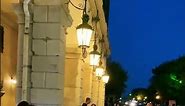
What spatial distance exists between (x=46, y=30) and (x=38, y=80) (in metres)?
0.99

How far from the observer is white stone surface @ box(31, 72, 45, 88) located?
422 inches

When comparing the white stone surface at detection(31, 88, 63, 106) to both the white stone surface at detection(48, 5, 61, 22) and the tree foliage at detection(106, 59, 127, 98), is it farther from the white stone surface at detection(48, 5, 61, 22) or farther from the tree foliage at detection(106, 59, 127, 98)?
the tree foliage at detection(106, 59, 127, 98)

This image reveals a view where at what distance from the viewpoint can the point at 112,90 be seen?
81.2m

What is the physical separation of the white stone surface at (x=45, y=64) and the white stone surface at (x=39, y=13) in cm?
75

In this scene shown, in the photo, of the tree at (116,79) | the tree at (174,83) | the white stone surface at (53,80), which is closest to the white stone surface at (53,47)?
the white stone surface at (53,80)

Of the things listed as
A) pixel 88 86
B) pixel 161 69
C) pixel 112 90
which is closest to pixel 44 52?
pixel 88 86

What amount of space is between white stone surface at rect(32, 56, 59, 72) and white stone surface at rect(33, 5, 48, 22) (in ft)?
2.45

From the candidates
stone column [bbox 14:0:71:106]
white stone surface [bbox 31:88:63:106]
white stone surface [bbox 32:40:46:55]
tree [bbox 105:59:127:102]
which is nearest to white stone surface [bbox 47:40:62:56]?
stone column [bbox 14:0:71:106]

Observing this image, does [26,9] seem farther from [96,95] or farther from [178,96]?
[178,96]

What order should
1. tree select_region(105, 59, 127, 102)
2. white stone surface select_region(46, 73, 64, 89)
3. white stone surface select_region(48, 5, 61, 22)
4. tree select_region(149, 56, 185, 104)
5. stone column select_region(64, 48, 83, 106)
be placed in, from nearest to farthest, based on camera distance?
white stone surface select_region(46, 73, 64, 89)
white stone surface select_region(48, 5, 61, 22)
stone column select_region(64, 48, 83, 106)
tree select_region(105, 59, 127, 102)
tree select_region(149, 56, 185, 104)

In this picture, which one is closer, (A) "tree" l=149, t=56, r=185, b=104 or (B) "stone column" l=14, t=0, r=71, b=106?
(B) "stone column" l=14, t=0, r=71, b=106

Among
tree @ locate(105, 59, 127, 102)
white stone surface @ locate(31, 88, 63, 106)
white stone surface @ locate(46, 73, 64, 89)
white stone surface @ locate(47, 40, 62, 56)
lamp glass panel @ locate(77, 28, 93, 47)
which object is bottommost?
white stone surface @ locate(31, 88, 63, 106)

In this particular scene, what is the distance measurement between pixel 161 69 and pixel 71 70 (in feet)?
358

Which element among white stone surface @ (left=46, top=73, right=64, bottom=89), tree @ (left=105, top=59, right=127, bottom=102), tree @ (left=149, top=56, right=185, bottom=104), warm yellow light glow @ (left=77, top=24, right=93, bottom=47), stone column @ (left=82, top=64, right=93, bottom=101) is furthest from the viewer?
tree @ (left=149, top=56, right=185, bottom=104)
